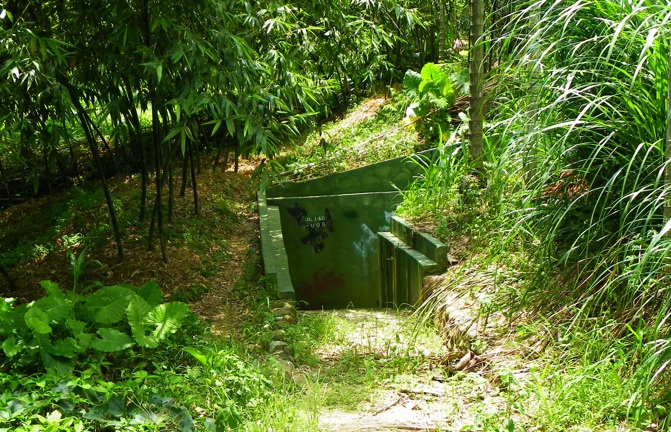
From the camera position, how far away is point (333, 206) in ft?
32.5

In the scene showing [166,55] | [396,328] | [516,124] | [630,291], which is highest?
[166,55]

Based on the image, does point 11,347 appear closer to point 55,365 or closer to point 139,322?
point 55,365

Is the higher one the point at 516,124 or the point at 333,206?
the point at 516,124

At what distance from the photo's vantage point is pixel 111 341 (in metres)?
3.61

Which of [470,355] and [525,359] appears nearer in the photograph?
[525,359]

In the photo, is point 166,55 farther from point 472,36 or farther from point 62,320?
point 472,36

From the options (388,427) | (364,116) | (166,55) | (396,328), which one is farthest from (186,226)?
(364,116)

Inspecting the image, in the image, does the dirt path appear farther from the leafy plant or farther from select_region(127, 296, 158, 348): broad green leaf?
the leafy plant

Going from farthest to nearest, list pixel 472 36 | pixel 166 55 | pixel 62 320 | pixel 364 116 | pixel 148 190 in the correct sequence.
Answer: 1. pixel 364 116
2. pixel 148 190
3. pixel 472 36
4. pixel 166 55
5. pixel 62 320

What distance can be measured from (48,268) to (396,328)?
3.73m

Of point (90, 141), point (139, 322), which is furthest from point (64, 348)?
point (90, 141)

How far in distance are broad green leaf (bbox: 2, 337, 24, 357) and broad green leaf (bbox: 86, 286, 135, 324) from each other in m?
0.53

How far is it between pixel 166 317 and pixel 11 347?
2.82 ft

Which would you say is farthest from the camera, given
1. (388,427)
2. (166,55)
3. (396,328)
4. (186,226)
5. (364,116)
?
(364,116)
